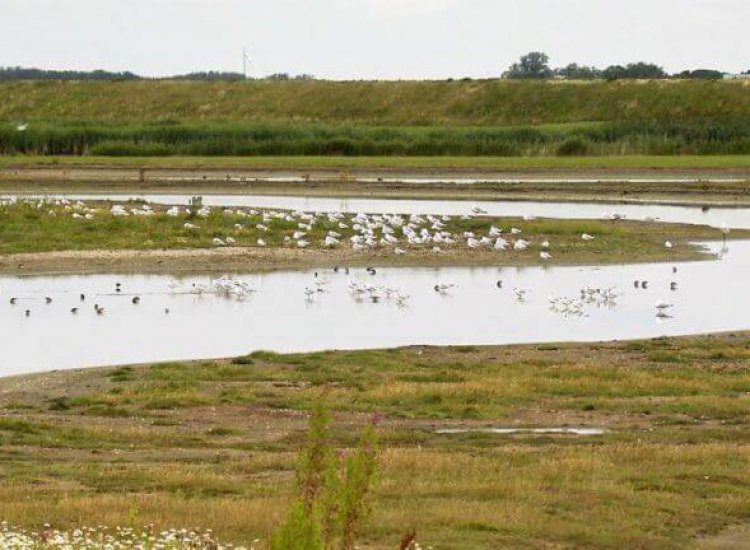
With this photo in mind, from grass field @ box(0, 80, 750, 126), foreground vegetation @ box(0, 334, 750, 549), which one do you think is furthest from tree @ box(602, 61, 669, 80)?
foreground vegetation @ box(0, 334, 750, 549)

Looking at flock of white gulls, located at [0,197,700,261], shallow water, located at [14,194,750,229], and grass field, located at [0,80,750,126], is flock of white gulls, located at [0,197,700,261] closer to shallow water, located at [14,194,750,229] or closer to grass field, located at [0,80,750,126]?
shallow water, located at [14,194,750,229]

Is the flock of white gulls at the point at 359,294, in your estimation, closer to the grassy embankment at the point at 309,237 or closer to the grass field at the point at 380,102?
the grassy embankment at the point at 309,237

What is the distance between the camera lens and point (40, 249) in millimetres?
34562

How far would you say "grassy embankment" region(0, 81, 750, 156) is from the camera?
69.9m

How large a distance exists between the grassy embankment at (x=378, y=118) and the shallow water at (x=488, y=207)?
2034 centimetres

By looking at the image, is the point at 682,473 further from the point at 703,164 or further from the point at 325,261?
the point at 703,164

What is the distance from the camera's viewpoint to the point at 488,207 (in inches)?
1834

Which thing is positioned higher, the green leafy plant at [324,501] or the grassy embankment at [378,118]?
the grassy embankment at [378,118]

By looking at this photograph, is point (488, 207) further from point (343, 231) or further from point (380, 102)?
point (380, 102)

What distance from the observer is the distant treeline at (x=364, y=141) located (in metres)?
69.4

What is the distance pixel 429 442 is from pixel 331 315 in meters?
10.9

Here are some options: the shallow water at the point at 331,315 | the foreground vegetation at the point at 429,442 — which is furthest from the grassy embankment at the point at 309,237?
the foreground vegetation at the point at 429,442

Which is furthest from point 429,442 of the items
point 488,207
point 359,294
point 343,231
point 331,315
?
point 488,207

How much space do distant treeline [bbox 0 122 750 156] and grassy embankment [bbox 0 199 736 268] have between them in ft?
96.1
